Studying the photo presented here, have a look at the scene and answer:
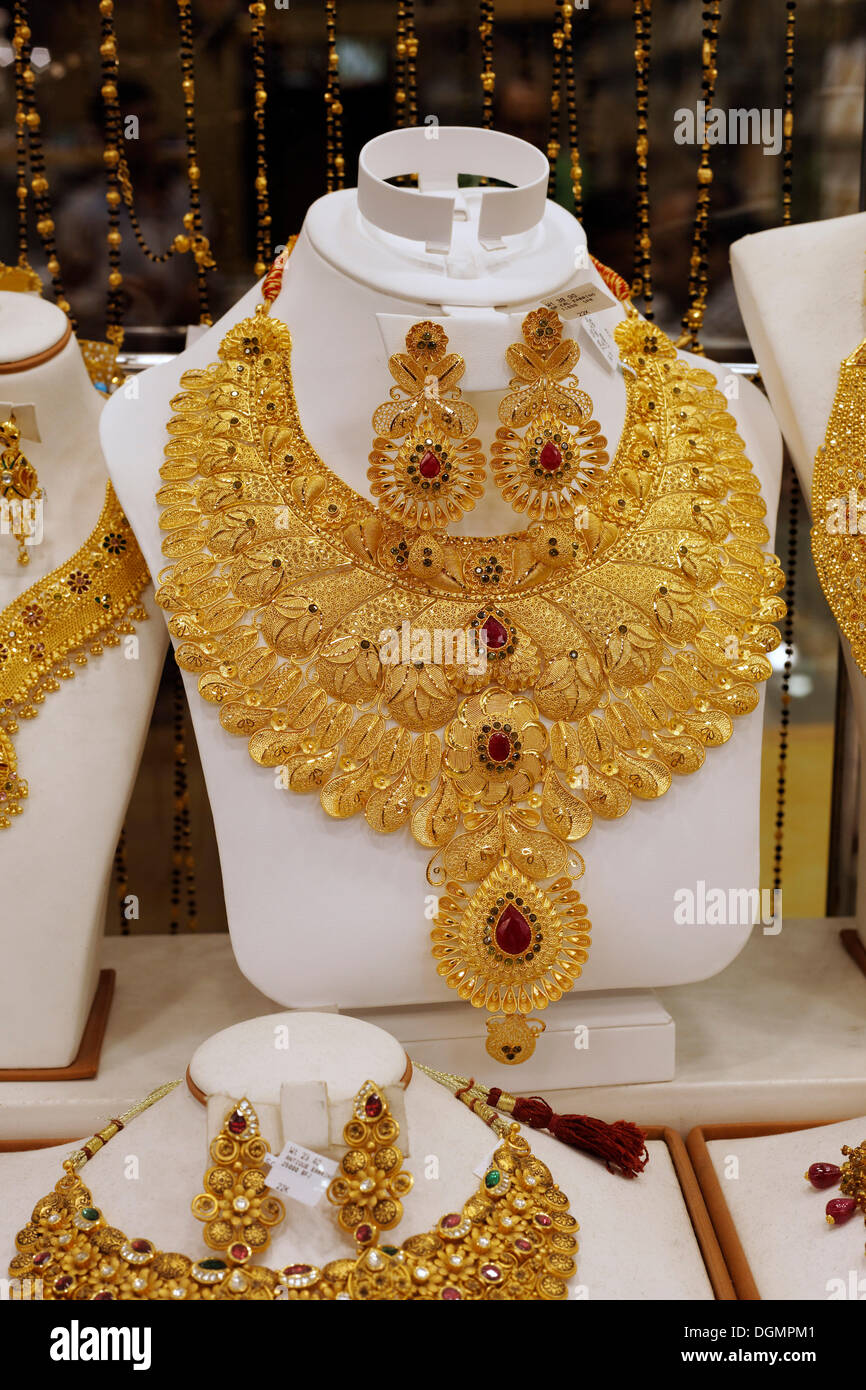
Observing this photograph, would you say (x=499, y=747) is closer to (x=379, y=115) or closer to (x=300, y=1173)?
(x=300, y=1173)

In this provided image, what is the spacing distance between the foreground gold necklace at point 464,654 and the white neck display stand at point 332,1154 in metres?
0.16

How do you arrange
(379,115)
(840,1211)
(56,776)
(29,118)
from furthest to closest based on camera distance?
(379,115) → (29,118) → (56,776) → (840,1211)

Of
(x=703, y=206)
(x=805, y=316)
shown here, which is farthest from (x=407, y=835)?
(x=703, y=206)

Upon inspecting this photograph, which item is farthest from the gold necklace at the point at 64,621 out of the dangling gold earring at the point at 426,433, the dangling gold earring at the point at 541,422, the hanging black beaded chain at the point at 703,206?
the hanging black beaded chain at the point at 703,206

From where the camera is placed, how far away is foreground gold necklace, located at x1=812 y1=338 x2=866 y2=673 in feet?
4.53

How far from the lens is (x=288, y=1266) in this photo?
3.33 feet

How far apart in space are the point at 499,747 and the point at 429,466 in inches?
10.7

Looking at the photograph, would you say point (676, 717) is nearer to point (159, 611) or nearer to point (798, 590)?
point (159, 611)

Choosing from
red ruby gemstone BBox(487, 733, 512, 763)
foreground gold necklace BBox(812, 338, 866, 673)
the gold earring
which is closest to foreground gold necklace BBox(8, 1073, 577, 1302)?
the gold earring

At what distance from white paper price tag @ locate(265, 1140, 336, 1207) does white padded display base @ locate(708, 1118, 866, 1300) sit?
43 centimetres

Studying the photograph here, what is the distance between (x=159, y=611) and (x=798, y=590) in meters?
1.17

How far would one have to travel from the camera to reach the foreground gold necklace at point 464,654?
49.9 inches
